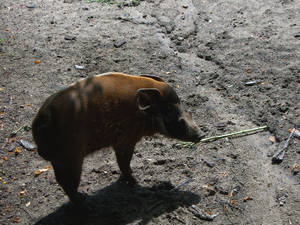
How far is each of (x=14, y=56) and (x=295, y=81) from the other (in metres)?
4.21

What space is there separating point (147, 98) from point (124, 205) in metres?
1.11

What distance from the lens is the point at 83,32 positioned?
6.96 m

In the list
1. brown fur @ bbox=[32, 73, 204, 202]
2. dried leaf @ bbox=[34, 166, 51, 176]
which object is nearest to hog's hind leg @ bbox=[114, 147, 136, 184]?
brown fur @ bbox=[32, 73, 204, 202]

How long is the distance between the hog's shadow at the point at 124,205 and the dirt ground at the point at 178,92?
0.04 ft

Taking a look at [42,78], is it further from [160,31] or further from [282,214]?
[282,214]

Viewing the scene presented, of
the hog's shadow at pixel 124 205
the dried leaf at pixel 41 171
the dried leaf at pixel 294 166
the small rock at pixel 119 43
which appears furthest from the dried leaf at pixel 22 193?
the small rock at pixel 119 43

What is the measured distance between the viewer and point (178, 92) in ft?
18.8

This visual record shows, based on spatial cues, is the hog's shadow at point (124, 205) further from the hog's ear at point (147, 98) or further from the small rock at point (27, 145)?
the small rock at point (27, 145)

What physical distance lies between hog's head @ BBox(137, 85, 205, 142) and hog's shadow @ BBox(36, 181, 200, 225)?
0.59 metres

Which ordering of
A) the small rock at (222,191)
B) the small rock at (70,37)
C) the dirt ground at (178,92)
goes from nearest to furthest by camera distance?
the dirt ground at (178,92), the small rock at (222,191), the small rock at (70,37)

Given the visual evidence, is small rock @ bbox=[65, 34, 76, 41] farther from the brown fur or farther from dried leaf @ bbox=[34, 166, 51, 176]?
the brown fur

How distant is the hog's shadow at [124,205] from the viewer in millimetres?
3973

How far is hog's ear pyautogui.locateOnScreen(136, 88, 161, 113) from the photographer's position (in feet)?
13.0

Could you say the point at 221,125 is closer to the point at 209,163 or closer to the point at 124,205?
the point at 209,163
